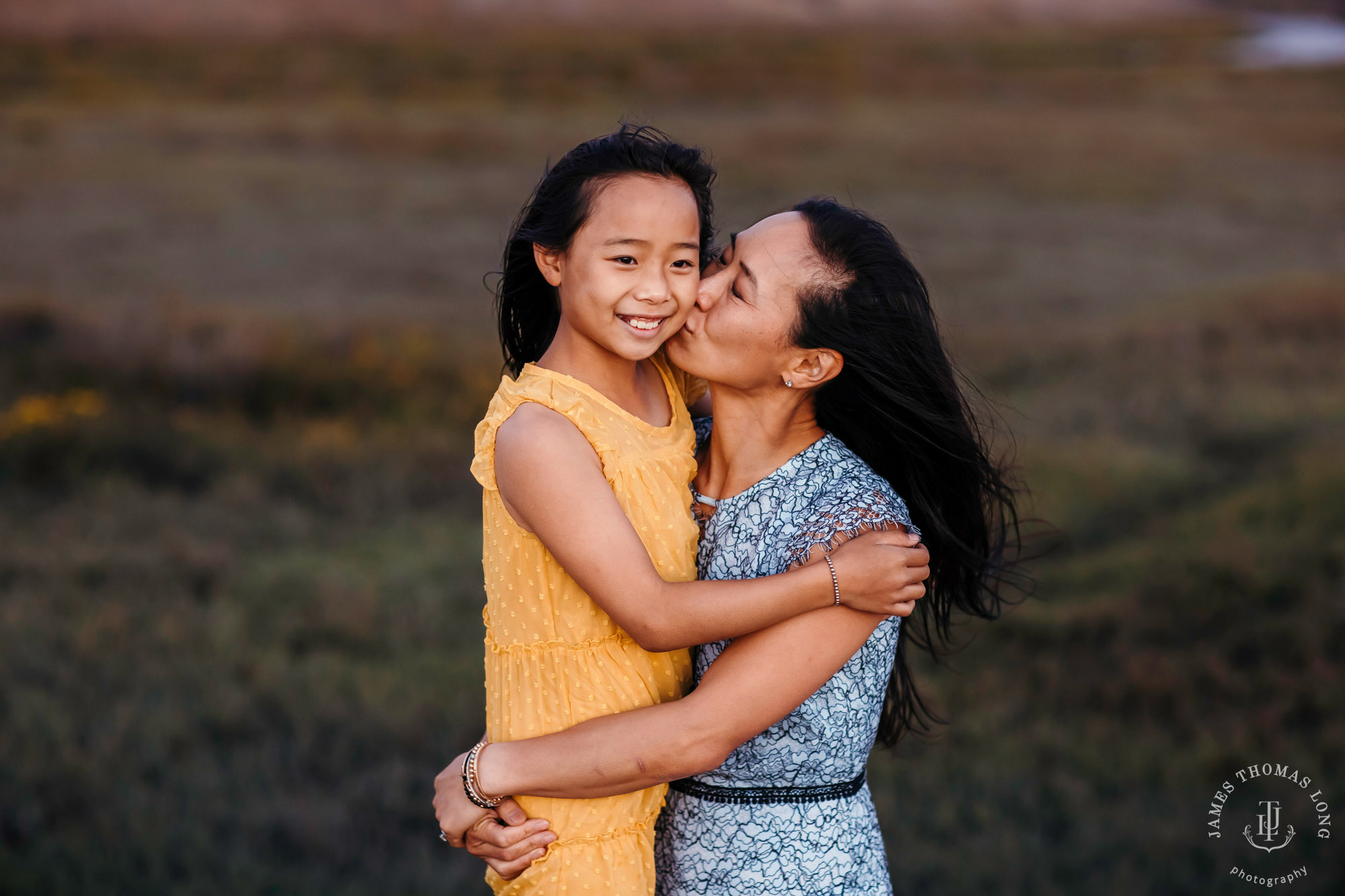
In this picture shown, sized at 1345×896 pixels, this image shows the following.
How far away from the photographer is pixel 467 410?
919 cm

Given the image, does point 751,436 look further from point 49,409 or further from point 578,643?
point 49,409

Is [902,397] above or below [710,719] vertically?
above

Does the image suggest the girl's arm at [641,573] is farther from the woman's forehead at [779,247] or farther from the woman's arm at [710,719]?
the woman's forehead at [779,247]

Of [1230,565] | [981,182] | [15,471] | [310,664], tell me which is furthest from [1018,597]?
[981,182]

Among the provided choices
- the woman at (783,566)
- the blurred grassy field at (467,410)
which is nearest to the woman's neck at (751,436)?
the woman at (783,566)

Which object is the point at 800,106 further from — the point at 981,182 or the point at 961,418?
the point at 961,418

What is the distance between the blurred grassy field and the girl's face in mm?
2094

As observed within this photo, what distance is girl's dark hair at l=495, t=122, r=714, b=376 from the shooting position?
1.91 m

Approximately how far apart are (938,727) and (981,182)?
10.4m

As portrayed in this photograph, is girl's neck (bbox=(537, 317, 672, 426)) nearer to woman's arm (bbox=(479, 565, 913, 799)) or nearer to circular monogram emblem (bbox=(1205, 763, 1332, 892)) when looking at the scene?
woman's arm (bbox=(479, 565, 913, 799))

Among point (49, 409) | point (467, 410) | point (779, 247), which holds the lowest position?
point (467, 410)

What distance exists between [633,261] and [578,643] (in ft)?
2.20

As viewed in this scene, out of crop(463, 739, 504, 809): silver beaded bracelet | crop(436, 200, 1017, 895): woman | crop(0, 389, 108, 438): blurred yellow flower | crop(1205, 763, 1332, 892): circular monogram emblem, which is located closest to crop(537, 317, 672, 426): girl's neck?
crop(436, 200, 1017, 895): woman

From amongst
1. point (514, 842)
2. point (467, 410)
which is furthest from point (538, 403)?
point (467, 410)
